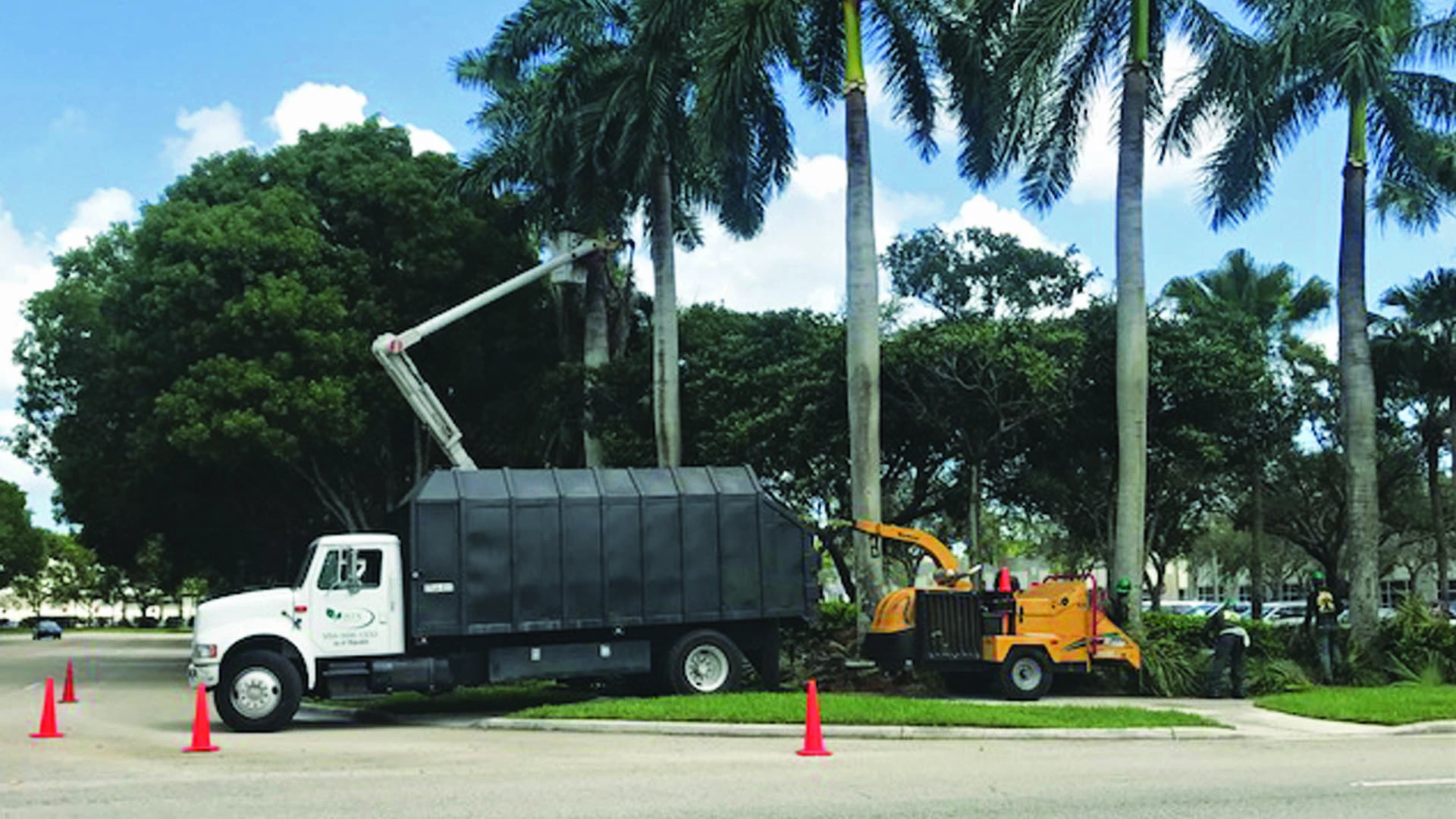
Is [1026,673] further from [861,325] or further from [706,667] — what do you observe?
[861,325]

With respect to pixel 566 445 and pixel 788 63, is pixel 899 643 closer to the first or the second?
pixel 788 63

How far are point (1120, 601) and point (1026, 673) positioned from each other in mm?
2973

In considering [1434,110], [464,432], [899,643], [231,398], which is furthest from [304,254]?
[1434,110]

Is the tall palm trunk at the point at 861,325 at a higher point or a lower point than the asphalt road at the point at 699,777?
higher

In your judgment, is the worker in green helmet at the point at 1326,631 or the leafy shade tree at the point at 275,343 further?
the leafy shade tree at the point at 275,343

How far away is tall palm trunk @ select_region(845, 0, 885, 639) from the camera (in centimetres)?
2341

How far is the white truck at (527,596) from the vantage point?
18.2 metres

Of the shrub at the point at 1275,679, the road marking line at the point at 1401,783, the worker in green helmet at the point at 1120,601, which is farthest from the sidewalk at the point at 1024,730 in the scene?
the road marking line at the point at 1401,783

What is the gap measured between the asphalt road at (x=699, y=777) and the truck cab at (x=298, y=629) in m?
0.54

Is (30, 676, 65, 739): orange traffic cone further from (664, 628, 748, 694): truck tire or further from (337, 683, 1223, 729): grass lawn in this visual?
(664, 628, 748, 694): truck tire

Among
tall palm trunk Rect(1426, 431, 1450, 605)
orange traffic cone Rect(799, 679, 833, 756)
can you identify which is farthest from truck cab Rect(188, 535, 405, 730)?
tall palm trunk Rect(1426, 431, 1450, 605)

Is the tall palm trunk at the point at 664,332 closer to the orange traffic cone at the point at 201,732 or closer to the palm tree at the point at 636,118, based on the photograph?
the palm tree at the point at 636,118

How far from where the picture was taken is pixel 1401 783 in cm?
1141

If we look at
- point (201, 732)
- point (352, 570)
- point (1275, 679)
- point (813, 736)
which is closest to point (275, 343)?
point (352, 570)
